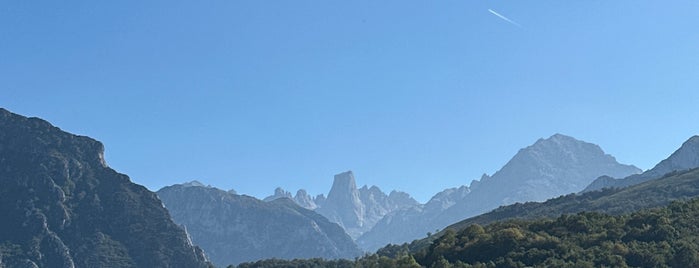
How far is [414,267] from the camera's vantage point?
10906cm

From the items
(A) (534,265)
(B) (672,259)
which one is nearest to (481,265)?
(A) (534,265)

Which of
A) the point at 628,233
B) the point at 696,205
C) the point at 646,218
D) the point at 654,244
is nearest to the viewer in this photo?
the point at 654,244

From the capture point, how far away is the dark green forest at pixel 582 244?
99562 mm

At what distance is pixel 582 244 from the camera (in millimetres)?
110312

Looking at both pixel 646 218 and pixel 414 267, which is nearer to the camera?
pixel 414 267

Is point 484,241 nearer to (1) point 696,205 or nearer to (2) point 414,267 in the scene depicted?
(2) point 414,267

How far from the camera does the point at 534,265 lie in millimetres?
100875

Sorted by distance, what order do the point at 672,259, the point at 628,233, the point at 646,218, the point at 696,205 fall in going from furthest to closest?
the point at 696,205 < the point at 646,218 < the point at 628,233 < the point at 672,259

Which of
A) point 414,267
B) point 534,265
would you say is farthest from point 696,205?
point 414,267

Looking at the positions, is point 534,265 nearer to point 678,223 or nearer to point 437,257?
point 437,257

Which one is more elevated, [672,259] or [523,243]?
[523,243]

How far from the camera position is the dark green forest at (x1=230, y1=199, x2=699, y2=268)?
9956 cm

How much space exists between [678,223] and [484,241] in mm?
29094

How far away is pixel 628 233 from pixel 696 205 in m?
23.8
